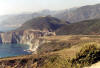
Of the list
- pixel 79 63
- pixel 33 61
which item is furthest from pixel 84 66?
pixel 33 61

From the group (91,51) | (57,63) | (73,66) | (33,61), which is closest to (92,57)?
(91,51)

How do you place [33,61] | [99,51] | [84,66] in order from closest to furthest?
[84,66]
[99,51]
[33,61]

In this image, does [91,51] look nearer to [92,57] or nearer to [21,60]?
[92,57]

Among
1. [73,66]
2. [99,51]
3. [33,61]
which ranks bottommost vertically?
[33,61]

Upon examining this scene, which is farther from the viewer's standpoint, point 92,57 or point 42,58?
point 42,58

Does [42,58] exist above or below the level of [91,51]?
below

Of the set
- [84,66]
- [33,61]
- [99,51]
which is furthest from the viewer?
[33,61]

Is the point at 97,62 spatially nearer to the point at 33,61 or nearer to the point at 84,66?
the point at 84,66

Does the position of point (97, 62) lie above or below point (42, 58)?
above

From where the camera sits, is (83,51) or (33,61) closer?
(83,51)
